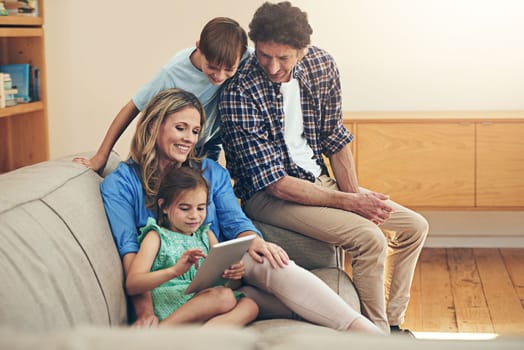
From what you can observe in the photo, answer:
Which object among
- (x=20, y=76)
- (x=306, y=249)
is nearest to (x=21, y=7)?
(x=20, y=76)

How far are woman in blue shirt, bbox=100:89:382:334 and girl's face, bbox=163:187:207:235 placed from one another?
74mm

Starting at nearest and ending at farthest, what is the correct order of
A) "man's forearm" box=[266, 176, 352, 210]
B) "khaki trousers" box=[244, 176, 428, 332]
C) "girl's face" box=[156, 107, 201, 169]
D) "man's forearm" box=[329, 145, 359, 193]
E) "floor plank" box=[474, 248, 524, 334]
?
"girl's face" box=[156, 107, 201, 169], "khaki trousers" box=[244, 176, 428, 332], "man's forearm" box=[266, 176, 352, 210], "man's forearm" box=[329, 145, 359, 193], "floor plank" box=[474, 248, 524, 334]

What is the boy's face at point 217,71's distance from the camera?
2.50 meters

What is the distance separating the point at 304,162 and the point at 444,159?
4.81ft

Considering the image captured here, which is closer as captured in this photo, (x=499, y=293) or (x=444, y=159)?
(x=499, y=293)

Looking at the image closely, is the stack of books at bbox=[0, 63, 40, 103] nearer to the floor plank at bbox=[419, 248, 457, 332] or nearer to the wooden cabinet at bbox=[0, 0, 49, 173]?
the wooden cabinet at bbox=[0, 0, 49, 173]

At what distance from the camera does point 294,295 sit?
213cm

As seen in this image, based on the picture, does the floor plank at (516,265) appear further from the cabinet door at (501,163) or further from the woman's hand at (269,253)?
the woman's hand at (269,253)

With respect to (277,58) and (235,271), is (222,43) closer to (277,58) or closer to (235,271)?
(277,58)

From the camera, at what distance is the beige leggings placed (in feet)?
6.88

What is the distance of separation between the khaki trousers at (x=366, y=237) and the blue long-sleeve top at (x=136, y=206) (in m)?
0.33

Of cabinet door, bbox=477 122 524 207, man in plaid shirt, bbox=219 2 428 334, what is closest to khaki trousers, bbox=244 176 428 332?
man in plaid shirt, bbox=219 2 428 334

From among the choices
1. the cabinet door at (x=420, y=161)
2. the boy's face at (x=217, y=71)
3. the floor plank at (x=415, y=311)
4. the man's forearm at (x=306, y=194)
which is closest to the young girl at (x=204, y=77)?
the boy's face at (x=217, y=71)

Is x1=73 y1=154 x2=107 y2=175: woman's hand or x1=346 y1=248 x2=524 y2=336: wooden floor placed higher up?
x1=73 y1=154 x2=107 y2=175: woman's hand
